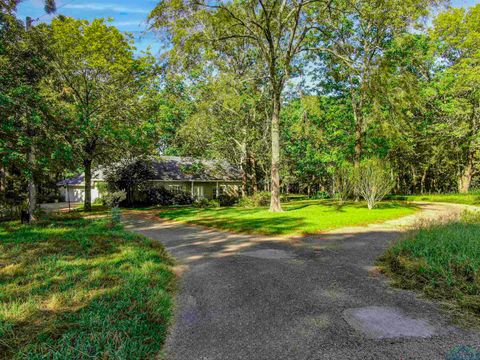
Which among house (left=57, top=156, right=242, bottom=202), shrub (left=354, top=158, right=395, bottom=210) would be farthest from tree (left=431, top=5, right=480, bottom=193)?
house (left=57, top=156, right=242, bottom=202)

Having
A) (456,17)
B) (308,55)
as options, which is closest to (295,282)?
(308,55)

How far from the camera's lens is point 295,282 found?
5246 millimetres

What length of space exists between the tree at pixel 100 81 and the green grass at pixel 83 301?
43.9 feet

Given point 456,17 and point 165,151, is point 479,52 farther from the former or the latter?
point 165,151

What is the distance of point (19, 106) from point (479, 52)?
105ft

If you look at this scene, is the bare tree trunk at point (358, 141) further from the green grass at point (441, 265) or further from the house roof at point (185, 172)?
the green grass at point (441, 265)

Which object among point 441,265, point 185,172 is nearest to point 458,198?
point 441,265

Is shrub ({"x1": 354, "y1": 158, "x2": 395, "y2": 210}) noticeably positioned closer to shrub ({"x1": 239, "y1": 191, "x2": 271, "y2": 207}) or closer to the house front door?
shrub ({"x1": 239, "y1": 191, "x2": 271, "y2": 207})

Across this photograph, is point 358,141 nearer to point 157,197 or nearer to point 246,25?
point 246,25

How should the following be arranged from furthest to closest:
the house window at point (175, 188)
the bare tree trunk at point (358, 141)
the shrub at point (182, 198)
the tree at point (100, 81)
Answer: the house window at point (175, 188) < the shrub at point (182, 198) < the bare tree trunk at point (358, 141) < the tree at point (100, 81)

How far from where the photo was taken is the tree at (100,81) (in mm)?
18922

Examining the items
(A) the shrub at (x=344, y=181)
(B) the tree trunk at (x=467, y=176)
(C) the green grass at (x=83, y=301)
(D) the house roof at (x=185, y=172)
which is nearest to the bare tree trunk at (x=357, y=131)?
(A) the shrub at (x=344, y=181)

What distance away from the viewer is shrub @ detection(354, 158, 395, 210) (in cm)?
1748

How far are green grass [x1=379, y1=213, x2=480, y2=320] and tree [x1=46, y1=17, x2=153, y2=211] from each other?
17893mm
